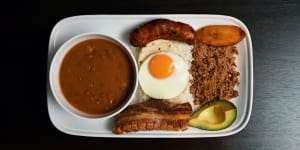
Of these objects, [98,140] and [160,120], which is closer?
[160,120]

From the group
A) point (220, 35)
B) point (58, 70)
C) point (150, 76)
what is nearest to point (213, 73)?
point (220, 35)

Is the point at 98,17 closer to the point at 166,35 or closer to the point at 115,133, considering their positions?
the point at 166,35

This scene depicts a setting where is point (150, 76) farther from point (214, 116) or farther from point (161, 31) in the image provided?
point (214, 116)

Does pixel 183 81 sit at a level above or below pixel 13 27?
below

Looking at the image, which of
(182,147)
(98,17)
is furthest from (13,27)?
(182,147)

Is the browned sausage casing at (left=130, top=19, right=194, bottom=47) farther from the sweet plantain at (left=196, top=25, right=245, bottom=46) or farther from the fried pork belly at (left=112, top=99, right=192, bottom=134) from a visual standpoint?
the fried pork belly at (left=112, top=99, right=192, bottom=134)

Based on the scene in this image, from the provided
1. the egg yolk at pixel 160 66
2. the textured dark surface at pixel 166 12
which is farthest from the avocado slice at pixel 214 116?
the egg yolk at pixel 160 66
